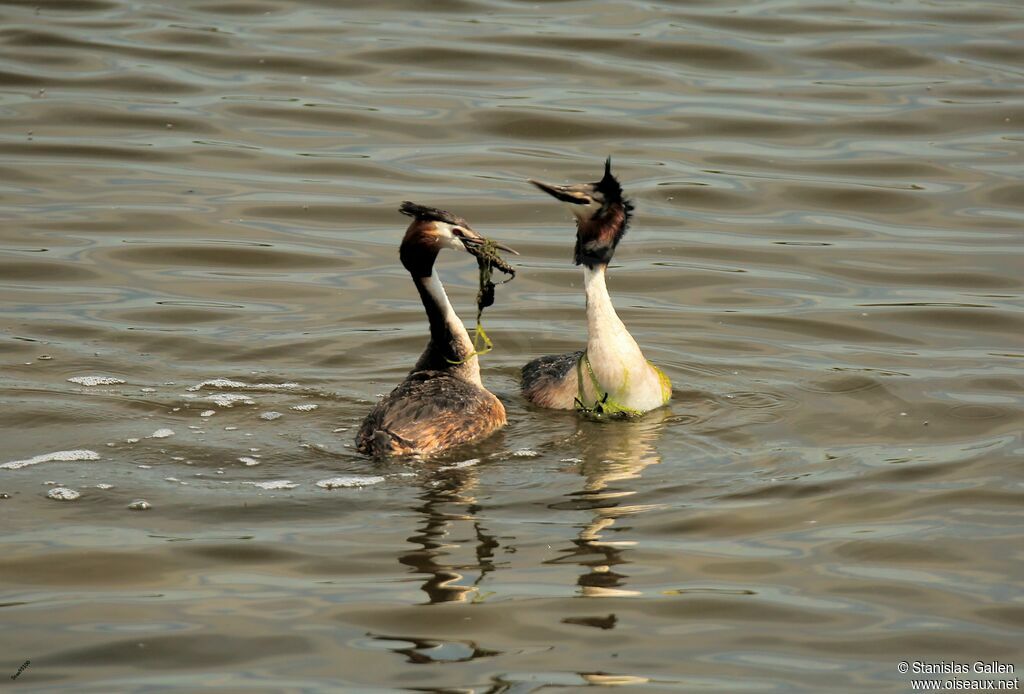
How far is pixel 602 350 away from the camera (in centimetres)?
1068

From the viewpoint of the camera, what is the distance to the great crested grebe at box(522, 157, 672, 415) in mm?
10555

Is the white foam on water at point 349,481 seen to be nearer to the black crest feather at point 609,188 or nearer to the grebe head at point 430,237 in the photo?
the grebe head at point 430,237

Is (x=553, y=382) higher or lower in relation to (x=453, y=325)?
lower

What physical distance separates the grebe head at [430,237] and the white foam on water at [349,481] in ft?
5.82

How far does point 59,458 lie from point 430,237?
2725 millimetres

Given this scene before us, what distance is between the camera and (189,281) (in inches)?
539

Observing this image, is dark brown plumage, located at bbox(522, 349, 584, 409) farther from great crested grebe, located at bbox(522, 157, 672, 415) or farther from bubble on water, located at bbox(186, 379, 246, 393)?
bubble on water, located at bbox(186, 379, 246, 393)

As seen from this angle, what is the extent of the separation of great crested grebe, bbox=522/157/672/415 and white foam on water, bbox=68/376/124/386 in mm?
3073

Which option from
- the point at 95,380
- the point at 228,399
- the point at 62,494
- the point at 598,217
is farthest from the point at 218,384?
the point at 598,217

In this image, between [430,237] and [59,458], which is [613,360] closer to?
[430,237]

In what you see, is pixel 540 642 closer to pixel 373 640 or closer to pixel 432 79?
pixel 373 640

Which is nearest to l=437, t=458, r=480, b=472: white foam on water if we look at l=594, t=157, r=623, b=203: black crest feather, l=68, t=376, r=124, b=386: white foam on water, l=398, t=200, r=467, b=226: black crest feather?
l=398, t=200, r=467, b=226: black crest feather

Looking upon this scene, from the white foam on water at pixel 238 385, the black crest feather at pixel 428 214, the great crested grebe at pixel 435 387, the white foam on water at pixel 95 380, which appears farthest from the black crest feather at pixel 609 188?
the white foam on water at pixel 95 380

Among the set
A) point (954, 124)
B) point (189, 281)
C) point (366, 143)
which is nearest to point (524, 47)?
point (366, 143)
